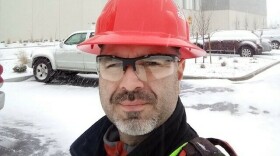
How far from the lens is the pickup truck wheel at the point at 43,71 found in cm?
1074

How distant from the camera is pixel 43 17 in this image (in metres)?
28.8

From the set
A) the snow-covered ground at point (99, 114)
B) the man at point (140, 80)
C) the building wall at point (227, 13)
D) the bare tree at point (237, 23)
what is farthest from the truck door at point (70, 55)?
the bare tree at point (237, 23)

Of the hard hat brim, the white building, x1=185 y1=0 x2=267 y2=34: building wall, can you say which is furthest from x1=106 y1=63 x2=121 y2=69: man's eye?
x1=185 y1=0 x2=267 y2=34: building wall

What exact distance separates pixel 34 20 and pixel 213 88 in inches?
861

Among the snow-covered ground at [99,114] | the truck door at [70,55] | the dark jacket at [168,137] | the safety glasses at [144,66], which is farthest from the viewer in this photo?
the truck door at [70,55]

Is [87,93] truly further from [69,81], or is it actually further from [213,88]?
[213,88]

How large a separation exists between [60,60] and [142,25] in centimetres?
937

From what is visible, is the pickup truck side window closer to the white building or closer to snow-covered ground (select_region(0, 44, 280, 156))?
snow-covered ground (select_region(0, 44, 280, 156))

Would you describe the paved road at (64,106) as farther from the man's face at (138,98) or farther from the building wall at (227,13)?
the building wall at (227,13)

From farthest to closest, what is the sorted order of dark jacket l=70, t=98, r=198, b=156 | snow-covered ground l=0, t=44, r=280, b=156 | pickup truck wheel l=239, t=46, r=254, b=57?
1. pickup truck wheel l=239, t=46, r=254, b=57
2. snow-covered ground l=0, t=44, r=280, b=156
3. dark jacket l=70, t=98, r=198, b=156

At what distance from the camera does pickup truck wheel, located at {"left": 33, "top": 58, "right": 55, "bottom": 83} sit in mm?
10742

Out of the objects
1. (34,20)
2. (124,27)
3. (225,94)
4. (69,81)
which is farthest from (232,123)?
(34,20)

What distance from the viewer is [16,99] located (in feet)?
26.7

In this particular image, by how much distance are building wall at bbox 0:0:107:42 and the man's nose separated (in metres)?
25.9
